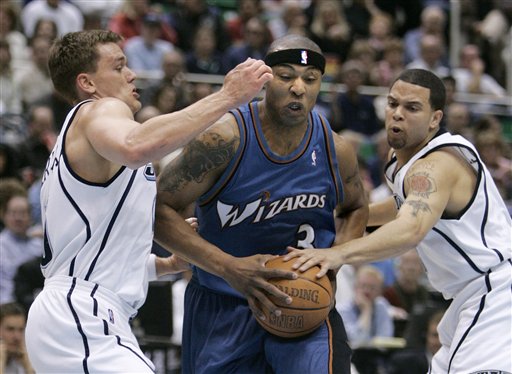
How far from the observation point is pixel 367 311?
1028 centimetres

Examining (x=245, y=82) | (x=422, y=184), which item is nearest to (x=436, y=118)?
(x=422, y=184)

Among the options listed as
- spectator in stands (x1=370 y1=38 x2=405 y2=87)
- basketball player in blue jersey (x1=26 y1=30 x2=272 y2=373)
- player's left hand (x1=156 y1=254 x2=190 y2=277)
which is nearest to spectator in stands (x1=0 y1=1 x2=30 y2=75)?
spectator in stands (x1=370 y1=38 x2=405 y2=87)

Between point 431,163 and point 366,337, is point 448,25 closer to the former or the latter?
point 366,337

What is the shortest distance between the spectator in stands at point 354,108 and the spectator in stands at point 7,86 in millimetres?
3909

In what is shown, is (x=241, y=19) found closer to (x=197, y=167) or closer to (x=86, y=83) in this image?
(x=197, y=167)

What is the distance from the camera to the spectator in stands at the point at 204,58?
46.7 feet

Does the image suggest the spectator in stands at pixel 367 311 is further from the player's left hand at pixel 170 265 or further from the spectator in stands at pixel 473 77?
the spectator in stands at pixel 473 77

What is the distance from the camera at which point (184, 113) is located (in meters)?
5.11

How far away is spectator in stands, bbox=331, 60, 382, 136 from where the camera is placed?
13828mm

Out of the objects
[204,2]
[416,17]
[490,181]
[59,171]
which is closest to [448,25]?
[416,17]

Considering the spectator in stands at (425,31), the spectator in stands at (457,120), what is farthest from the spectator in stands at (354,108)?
the spectator in stands at (425,31)

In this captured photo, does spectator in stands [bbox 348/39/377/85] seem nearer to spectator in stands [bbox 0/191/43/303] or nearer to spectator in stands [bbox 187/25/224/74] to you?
spectator in stands [bbox 187/25/224/74]

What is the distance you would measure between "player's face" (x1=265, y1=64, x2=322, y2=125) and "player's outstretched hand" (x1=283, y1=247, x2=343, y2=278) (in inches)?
29.0

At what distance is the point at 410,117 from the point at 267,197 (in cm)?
97
